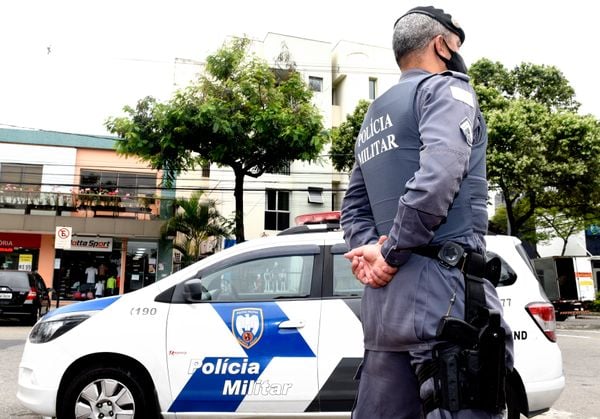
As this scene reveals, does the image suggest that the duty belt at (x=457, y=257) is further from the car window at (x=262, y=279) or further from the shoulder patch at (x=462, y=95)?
the car window at (x=262, y=279)

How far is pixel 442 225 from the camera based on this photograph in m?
1.73

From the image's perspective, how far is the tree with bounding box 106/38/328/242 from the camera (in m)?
15.9

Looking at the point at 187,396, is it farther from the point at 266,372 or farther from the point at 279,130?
the point at 279,130

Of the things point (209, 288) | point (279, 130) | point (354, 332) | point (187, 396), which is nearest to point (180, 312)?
point (209, 288)

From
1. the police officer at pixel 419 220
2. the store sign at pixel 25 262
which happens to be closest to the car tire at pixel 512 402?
the police officer at pixel 419 220

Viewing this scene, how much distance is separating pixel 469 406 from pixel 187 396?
2.86 meters

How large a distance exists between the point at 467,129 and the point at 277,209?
74.5ft

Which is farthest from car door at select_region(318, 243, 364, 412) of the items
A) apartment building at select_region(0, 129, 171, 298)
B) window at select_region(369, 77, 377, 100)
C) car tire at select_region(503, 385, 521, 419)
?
window at select_region(369, 77, 377, 100)

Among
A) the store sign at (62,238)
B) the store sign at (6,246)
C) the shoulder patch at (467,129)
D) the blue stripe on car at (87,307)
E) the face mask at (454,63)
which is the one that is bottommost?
the blue stripe on car at (87,307)

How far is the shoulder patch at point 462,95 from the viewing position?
175 cm

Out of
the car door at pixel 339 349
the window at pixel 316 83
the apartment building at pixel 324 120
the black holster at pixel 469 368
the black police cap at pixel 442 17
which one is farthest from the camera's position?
the window at pixel 316 83

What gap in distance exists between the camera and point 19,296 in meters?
14.4

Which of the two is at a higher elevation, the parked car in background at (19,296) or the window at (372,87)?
the window at (372,87)

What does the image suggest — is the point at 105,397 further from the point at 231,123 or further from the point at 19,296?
the point at 231,123
